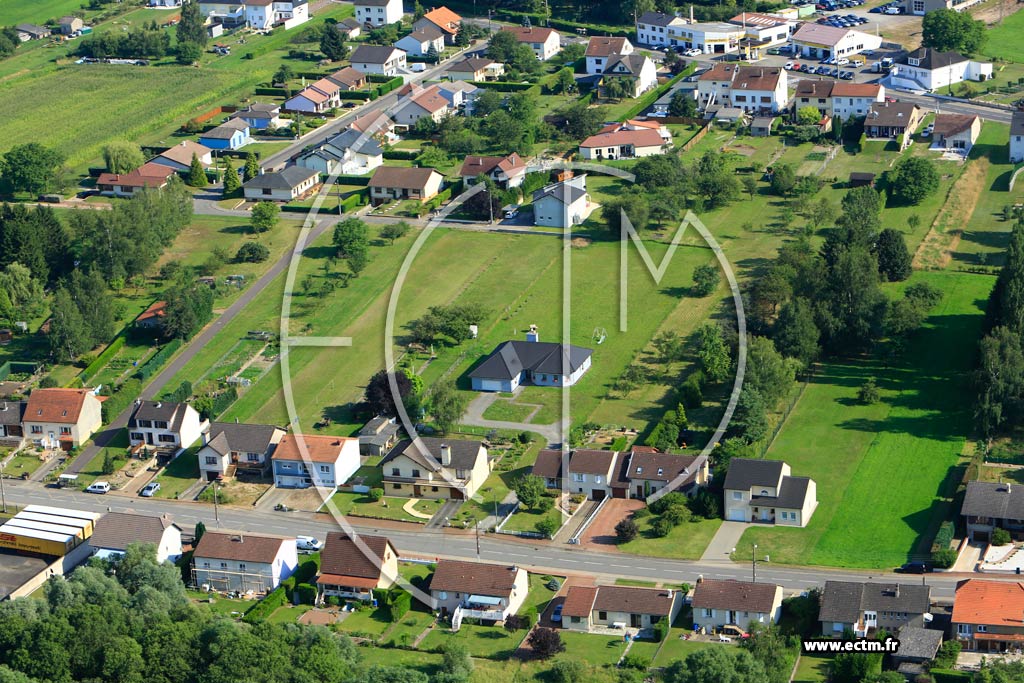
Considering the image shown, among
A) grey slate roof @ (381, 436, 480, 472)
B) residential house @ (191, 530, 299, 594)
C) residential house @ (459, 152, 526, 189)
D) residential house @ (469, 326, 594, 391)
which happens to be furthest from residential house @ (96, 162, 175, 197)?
residential house @ (191, 530, 299, 594)

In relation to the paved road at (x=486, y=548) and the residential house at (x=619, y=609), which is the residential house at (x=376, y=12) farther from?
the residential house at (x=619, y=609)

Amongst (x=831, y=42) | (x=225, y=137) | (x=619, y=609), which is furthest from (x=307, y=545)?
(x=831, y=42)

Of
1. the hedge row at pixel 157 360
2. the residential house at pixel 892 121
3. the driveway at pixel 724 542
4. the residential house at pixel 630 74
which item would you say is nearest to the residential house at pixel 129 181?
the hedge row at pixel 157 360

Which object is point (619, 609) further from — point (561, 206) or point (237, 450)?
point (561, 206)

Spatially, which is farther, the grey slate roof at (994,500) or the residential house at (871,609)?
the grey slate roof at (994,500)

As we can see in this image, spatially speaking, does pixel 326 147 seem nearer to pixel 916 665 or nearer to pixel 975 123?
pixel 975 123

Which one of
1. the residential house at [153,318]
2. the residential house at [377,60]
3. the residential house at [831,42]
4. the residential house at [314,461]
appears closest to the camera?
the residential house at [314,461]

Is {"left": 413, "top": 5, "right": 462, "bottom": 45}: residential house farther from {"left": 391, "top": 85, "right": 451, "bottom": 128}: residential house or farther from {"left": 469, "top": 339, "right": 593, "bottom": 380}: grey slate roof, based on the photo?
{"left": 469, "top": 339, "right": 593, "bottom": 380}: grey slate roof

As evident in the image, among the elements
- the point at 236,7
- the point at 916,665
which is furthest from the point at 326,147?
the point at 916,665
